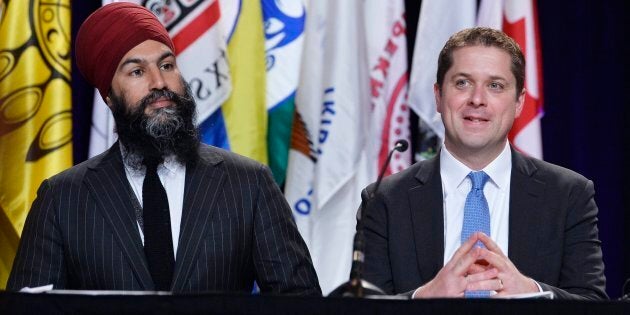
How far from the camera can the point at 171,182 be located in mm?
3408

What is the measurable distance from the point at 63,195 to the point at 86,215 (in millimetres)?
107

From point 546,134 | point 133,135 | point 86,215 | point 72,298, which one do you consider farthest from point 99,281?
point 546,134

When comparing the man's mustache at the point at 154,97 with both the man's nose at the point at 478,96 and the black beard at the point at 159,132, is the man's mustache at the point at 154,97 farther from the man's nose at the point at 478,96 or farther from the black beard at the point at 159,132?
the man's nose at the point at 478,96

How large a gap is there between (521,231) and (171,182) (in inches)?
43.6

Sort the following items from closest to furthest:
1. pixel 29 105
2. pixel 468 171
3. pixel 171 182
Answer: pixel 468 171 < pixel 171 182 < pixel 29 105

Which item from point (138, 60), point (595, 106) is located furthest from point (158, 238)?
point (595, 106)

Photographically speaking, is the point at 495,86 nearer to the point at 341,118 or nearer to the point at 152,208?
the point at 152,208

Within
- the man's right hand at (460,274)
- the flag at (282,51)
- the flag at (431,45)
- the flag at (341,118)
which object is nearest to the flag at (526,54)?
the flag at (431,45)

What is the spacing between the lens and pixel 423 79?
16.1 ft

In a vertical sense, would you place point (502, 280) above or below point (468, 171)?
below

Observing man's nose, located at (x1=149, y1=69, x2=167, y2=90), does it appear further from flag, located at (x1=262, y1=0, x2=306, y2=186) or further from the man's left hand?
flag, located at (x1=262, y1=0, x2=306, y2=186)

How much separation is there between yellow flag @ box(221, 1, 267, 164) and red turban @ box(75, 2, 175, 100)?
135 cm

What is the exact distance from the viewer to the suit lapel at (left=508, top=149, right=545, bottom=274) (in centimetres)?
315

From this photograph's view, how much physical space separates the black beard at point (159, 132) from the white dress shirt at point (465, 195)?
2.69ft
